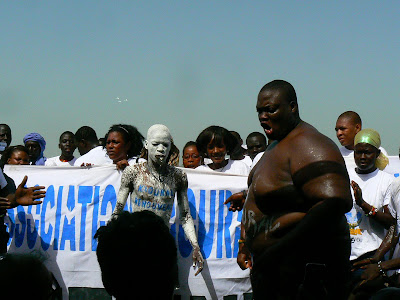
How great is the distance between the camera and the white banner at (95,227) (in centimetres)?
667

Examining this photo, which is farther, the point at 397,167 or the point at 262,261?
the point at 397,167

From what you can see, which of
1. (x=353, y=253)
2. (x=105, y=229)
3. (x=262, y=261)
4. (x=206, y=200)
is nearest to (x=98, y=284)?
(x=206, y=200)

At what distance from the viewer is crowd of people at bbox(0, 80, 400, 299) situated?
11.5 ft

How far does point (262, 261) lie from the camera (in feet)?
12.3

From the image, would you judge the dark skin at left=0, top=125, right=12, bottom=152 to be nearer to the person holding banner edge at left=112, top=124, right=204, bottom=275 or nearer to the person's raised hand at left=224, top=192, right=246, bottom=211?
the person holding banner edge at left=112, top=124, right=204, bottom=275

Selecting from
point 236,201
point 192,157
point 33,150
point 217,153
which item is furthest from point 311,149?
point 33,150

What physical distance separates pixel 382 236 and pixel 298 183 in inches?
102

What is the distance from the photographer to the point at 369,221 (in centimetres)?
590

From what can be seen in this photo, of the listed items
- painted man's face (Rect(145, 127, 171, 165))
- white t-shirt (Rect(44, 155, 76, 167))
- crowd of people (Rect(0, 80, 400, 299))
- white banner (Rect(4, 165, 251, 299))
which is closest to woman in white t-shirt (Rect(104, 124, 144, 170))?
crowd of people (Rect(0, 80, 400, 299))

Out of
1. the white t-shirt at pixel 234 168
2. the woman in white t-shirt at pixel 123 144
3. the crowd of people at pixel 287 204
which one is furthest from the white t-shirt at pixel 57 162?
the white t-shirt at pixel 234 168

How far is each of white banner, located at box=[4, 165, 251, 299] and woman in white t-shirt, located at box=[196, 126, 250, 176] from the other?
0.25 meters

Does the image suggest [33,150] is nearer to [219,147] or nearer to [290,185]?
[219,147]

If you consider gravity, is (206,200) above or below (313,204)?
below

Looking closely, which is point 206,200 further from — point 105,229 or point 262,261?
point 105,229
